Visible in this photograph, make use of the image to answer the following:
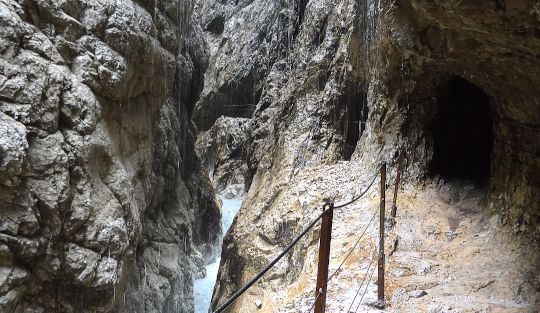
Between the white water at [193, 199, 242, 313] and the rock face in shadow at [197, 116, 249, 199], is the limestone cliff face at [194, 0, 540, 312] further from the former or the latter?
the rock face in shadow at [197, 116, 249, 199]

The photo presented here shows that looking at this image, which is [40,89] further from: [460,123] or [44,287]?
[460,123]

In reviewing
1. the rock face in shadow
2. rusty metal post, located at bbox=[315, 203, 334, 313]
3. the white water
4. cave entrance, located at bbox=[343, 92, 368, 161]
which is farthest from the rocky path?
the rock face in shadow

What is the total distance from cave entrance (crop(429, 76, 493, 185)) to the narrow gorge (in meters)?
0.03

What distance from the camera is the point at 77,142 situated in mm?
6578

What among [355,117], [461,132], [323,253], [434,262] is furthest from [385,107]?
[323,253]

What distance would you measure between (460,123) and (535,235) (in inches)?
161

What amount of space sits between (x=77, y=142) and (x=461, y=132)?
7.48 meters

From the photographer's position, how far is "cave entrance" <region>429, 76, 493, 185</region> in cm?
883

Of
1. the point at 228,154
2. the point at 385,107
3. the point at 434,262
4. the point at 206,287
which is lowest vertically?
the point at 206,287

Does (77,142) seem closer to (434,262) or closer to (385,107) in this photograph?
(434,262)

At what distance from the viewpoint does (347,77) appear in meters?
12.9

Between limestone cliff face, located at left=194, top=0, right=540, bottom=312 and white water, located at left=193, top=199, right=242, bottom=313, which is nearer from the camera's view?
limestone cliff face, located at left=194, top=0, right=540, bottom=312

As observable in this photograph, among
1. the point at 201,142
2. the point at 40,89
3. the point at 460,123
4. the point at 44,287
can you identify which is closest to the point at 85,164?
the point at 40,89

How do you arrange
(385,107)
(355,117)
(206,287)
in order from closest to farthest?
(385,107) → (355,117) → (206,287)
